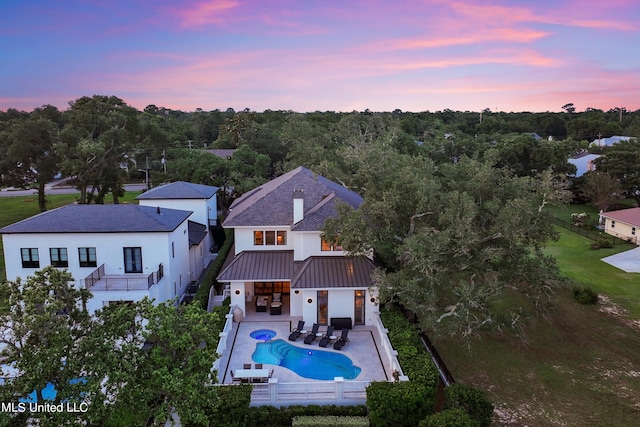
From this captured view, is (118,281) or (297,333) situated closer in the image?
(297,333)

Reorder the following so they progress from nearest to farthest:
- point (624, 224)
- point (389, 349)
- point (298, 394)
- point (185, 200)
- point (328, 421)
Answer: point (328, 421)
point (298, 394)
point (389, 349)
point (185, 200)
point (624, 224)

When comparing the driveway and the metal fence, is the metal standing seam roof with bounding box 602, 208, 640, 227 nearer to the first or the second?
the metal fence

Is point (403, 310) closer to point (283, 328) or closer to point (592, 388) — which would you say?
point (283, 328)

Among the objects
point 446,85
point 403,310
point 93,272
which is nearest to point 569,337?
point 403,310

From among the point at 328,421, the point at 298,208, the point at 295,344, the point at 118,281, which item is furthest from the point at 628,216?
the point at 118,281

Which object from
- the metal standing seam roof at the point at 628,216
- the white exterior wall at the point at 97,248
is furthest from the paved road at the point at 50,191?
the metal standing seam roof at the point at 628,216

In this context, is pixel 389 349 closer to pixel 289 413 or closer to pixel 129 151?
pixel 289 413
